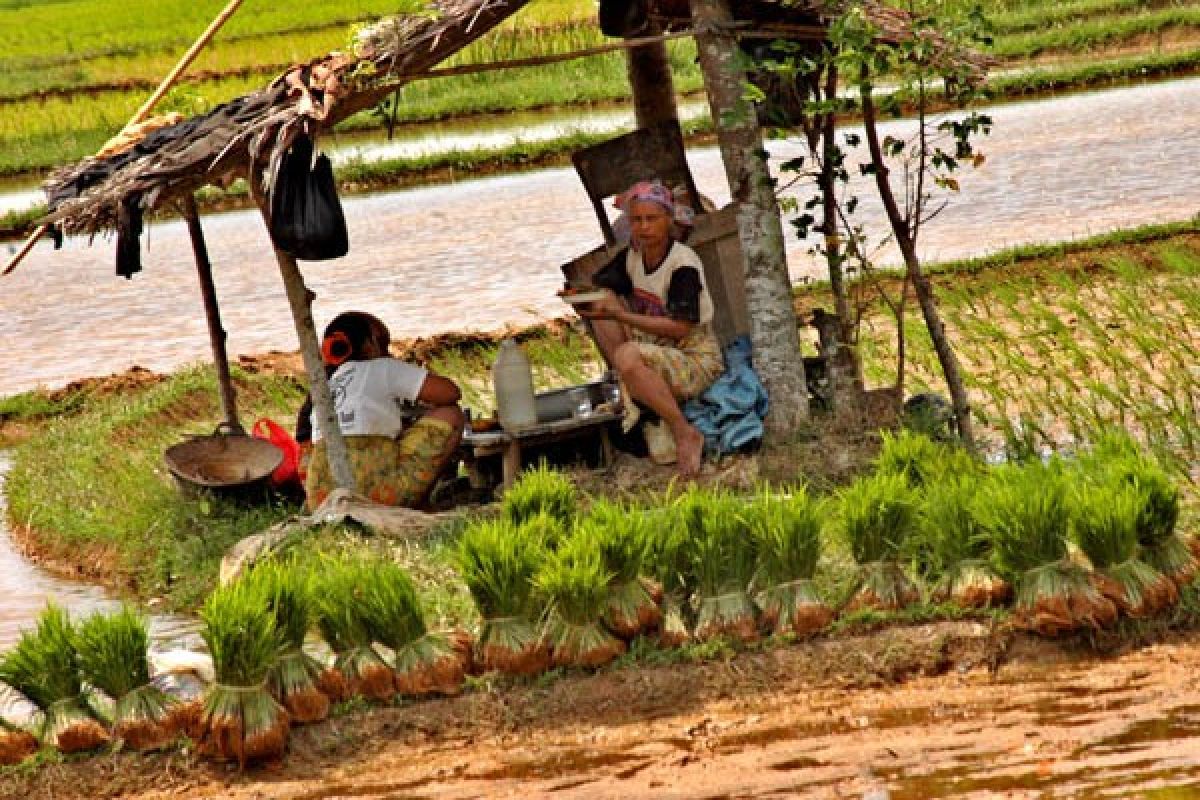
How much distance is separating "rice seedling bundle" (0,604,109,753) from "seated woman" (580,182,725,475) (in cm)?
271

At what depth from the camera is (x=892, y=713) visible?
18.3 feet

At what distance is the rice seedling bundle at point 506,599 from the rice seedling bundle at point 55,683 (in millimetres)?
1130

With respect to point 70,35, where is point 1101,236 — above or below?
below

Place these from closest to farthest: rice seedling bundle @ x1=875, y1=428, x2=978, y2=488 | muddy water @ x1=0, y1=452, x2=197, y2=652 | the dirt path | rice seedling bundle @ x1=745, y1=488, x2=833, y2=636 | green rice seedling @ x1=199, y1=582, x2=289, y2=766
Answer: the dirt path → green rice seedling @ x1=199, y1=582, x2=289, y2=766 → rice seedling bundle @ x1=745, y1=488, x2=833, y2=636 → rice seedling bundle @ x1=875, y1=428, x2=978, y2=488 → muddy water @ x1=0, y1=452, x2=197, y2=652

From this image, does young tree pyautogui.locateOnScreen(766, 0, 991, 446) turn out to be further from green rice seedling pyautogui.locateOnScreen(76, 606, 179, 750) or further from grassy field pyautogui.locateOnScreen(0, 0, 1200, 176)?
grassy field pyautogui.locateOnScreen(0, 0, 1200, 176)

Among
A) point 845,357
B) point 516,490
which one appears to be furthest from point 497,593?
point 845,357

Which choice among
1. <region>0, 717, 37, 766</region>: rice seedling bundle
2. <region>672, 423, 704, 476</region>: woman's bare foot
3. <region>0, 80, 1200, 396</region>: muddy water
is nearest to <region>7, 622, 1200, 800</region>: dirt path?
<region>0, 717, 37, 766</region>: rice seedling bundle

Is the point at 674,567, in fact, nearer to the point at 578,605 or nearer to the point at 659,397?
the point at 578,605

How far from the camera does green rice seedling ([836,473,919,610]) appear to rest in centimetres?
614

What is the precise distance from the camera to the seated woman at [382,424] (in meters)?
8.12

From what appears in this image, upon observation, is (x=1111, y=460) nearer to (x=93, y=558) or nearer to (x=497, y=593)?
(x=497, y=593)

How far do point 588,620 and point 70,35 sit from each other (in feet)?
91.7

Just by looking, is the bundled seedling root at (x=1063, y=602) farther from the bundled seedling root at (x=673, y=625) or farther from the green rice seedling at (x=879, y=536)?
the bundled seedling root at (x=673, y=625)

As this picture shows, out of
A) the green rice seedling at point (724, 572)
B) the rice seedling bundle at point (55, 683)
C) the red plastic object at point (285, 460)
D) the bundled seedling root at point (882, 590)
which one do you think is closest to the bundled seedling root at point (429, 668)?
the green rice seedling at point (724, 572)
